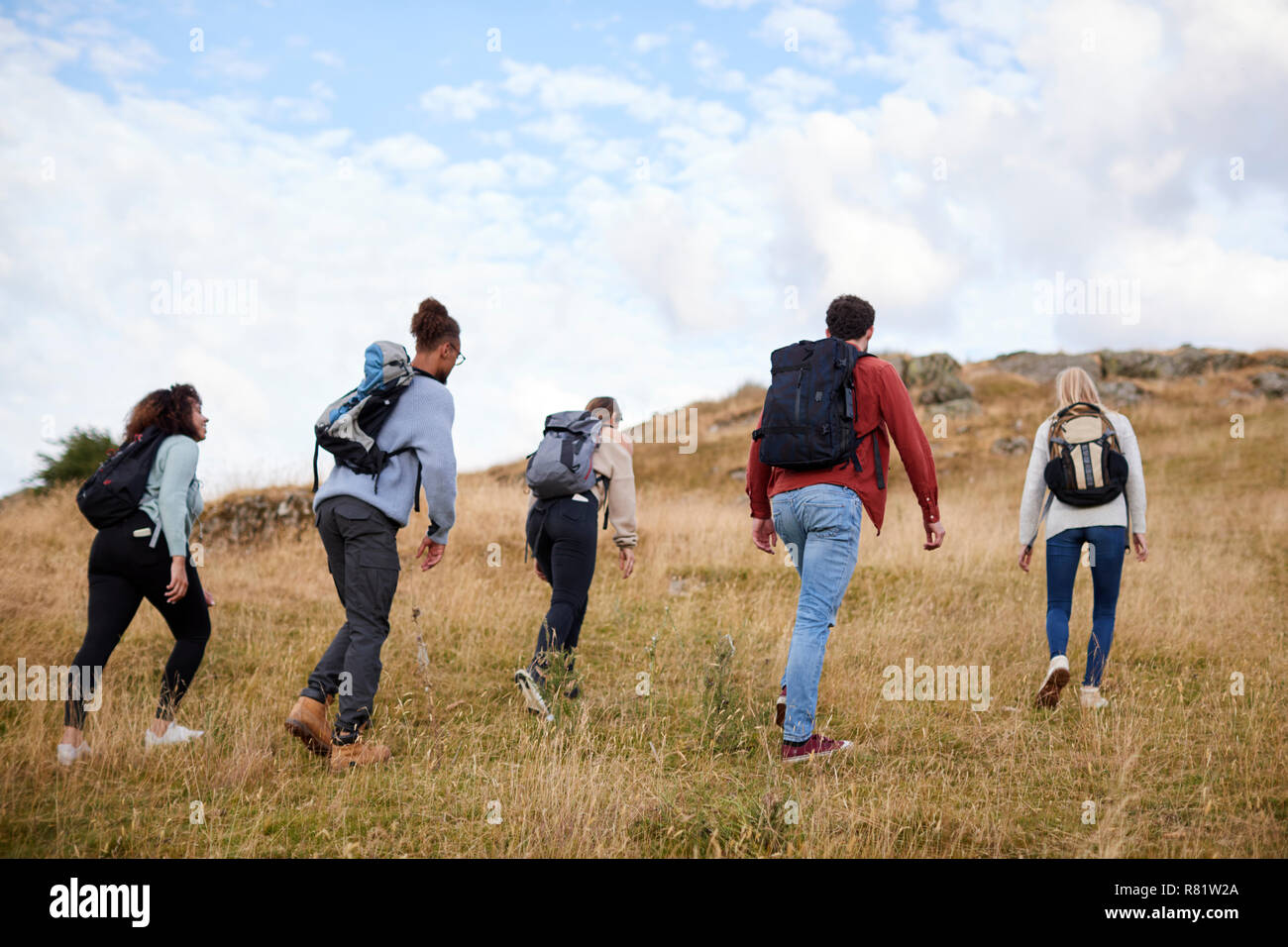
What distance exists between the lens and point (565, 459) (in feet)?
18.6

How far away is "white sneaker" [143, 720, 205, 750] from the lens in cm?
500

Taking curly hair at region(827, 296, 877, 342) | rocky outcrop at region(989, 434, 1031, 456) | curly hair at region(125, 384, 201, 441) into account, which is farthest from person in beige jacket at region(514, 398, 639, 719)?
rocky outcrop at region(989, 434, 1031, 456)

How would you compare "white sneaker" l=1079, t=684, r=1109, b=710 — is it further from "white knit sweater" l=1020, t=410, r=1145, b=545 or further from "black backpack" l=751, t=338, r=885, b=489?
"black backpack" l=751, t=338, r=885, b=489

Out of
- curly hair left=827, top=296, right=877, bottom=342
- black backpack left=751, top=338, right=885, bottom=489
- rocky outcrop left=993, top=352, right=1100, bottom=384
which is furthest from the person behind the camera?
rocky outcrop left=993, top=352, right=1100, bottom=384

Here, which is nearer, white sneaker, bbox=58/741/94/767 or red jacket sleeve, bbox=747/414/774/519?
white sneaker, bbox=58/741/94/767

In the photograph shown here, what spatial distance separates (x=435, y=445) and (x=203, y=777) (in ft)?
6.87

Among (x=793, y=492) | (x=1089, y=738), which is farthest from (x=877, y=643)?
(x=793, y=492)

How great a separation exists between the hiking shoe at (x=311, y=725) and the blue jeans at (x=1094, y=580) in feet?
14.4

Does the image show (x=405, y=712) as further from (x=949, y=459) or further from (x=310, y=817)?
(x=949, y=459)

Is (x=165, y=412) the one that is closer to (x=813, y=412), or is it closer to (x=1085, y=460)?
(x=813, y=412)

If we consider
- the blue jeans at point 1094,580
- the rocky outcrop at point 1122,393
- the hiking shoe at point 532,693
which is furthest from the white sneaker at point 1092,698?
the rocky outcrop at point 1122,393

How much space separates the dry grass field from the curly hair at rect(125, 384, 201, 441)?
176cm
